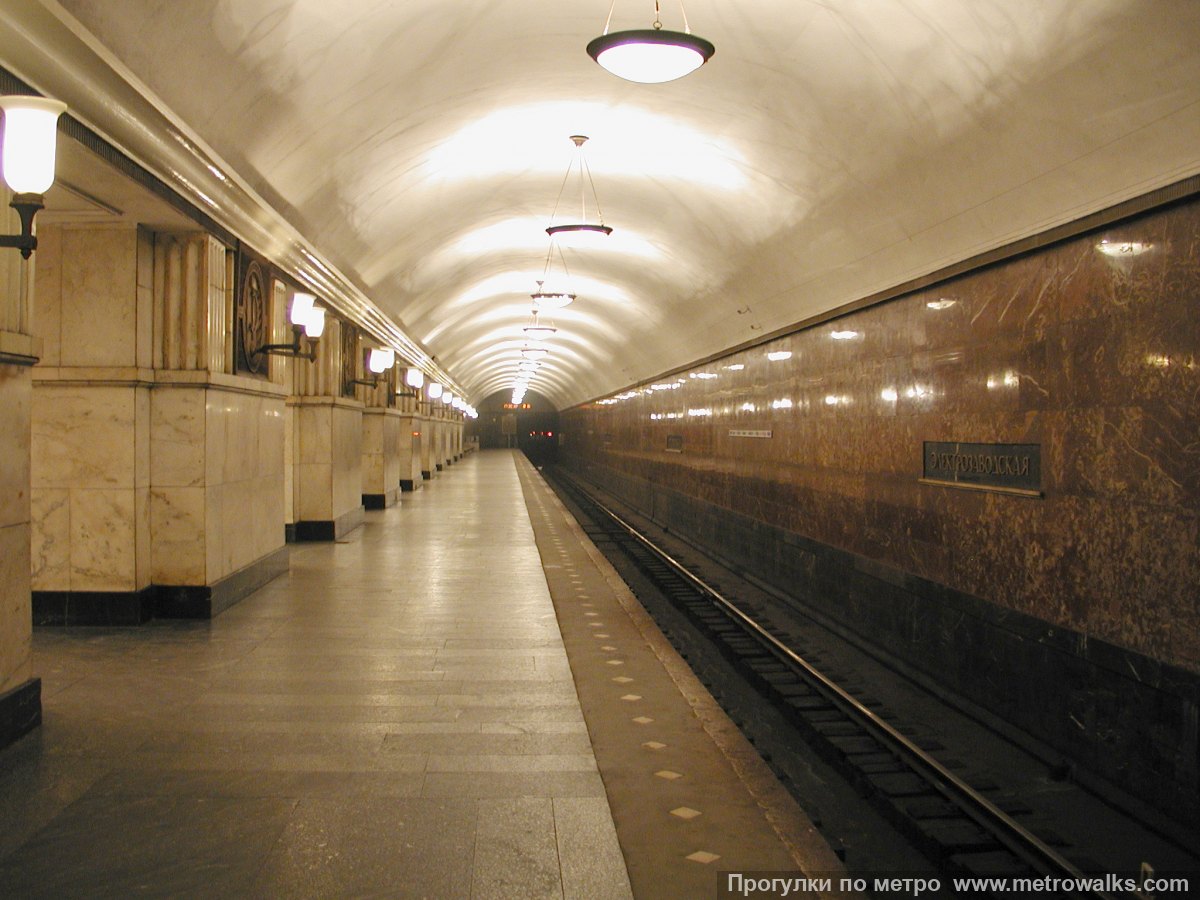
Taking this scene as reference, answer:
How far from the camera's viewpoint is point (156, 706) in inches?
206

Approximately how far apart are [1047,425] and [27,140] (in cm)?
565

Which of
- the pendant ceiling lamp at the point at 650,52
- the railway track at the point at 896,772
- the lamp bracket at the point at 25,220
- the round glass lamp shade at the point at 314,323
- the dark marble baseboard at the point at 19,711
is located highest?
the pendant ceiling lamp at the point at 650,52

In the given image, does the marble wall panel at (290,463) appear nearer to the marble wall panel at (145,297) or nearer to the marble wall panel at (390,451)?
the marble wall panel at (390,451)

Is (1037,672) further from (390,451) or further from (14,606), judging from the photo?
(390,451)

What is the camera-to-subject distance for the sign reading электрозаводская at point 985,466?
632 centimetres

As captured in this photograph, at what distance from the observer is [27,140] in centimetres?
399

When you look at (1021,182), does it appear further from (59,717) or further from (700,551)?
(700,551)

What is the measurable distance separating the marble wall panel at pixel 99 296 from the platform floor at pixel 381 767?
2.04 m

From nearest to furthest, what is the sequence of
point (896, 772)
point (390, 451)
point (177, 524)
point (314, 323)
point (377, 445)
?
point (896, 772), point (177, 524), point (314, 323), point (377, 445), point (390, 451)

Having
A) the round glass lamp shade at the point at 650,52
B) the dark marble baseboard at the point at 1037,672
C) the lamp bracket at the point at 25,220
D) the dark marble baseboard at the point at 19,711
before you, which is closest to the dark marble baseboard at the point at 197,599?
the dark marble baseboard at the point at 19,711

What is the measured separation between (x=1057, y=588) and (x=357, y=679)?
14.0 feet

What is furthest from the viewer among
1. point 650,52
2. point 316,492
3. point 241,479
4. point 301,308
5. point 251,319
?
point 316,492

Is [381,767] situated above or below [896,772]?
above

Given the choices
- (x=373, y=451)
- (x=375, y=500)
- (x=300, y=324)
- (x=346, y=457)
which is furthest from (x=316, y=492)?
(x=375, y=500)
